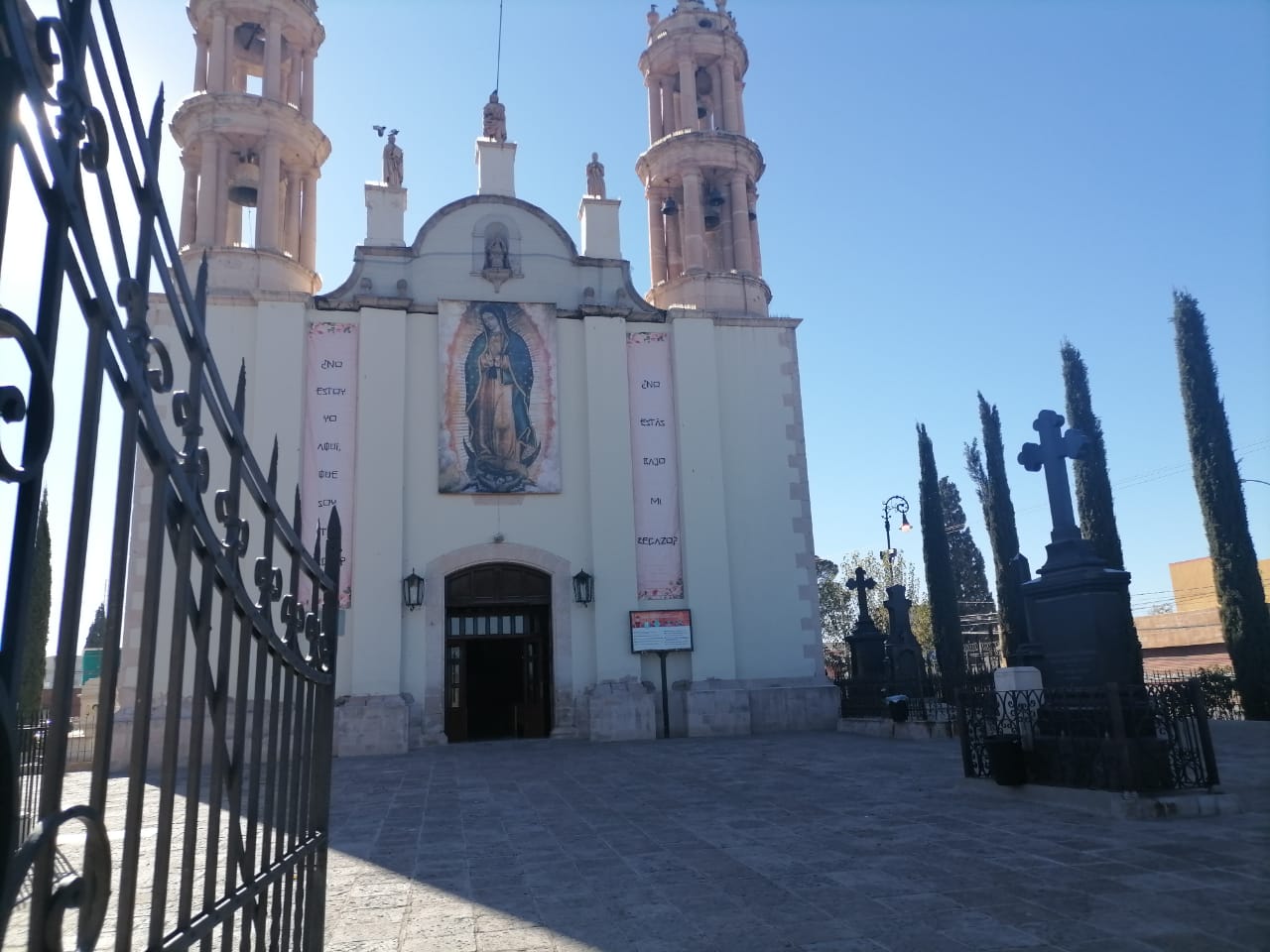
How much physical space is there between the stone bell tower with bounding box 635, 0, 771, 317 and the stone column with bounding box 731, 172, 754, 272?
0.08 ft

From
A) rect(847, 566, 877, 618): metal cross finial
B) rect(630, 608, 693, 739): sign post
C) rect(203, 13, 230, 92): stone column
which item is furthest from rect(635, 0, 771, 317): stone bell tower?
rect(203, 13, 230, 92): stone column

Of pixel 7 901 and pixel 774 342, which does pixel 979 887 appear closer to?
pixel 7 901

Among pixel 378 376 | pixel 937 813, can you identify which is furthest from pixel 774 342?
pixel 937 813

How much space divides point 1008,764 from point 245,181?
1937 centimetres

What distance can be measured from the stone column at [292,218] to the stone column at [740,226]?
10172mm

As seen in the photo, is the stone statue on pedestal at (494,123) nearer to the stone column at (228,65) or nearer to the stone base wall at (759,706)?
the stone column at (228,65)

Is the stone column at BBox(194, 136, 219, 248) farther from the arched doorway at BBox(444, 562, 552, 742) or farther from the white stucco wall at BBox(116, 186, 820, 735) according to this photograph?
the arched doorway at BBox(444, 562, 552, 742)

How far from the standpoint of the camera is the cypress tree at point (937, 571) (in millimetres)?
28531

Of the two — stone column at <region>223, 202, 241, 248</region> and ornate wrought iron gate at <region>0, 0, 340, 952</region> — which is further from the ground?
stone column at <region>223, 202, 241, 248</region>

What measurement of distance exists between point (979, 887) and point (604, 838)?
307cm

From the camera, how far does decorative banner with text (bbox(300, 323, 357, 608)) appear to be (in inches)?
663

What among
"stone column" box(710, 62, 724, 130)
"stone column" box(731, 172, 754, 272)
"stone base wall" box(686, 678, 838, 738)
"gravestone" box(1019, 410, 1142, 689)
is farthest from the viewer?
"stone column" box(710, 62, 724, 130)

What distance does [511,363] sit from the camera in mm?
18312

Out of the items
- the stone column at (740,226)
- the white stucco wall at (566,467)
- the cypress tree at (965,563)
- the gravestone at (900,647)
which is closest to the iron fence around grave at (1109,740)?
the gravestone at (900,647)
